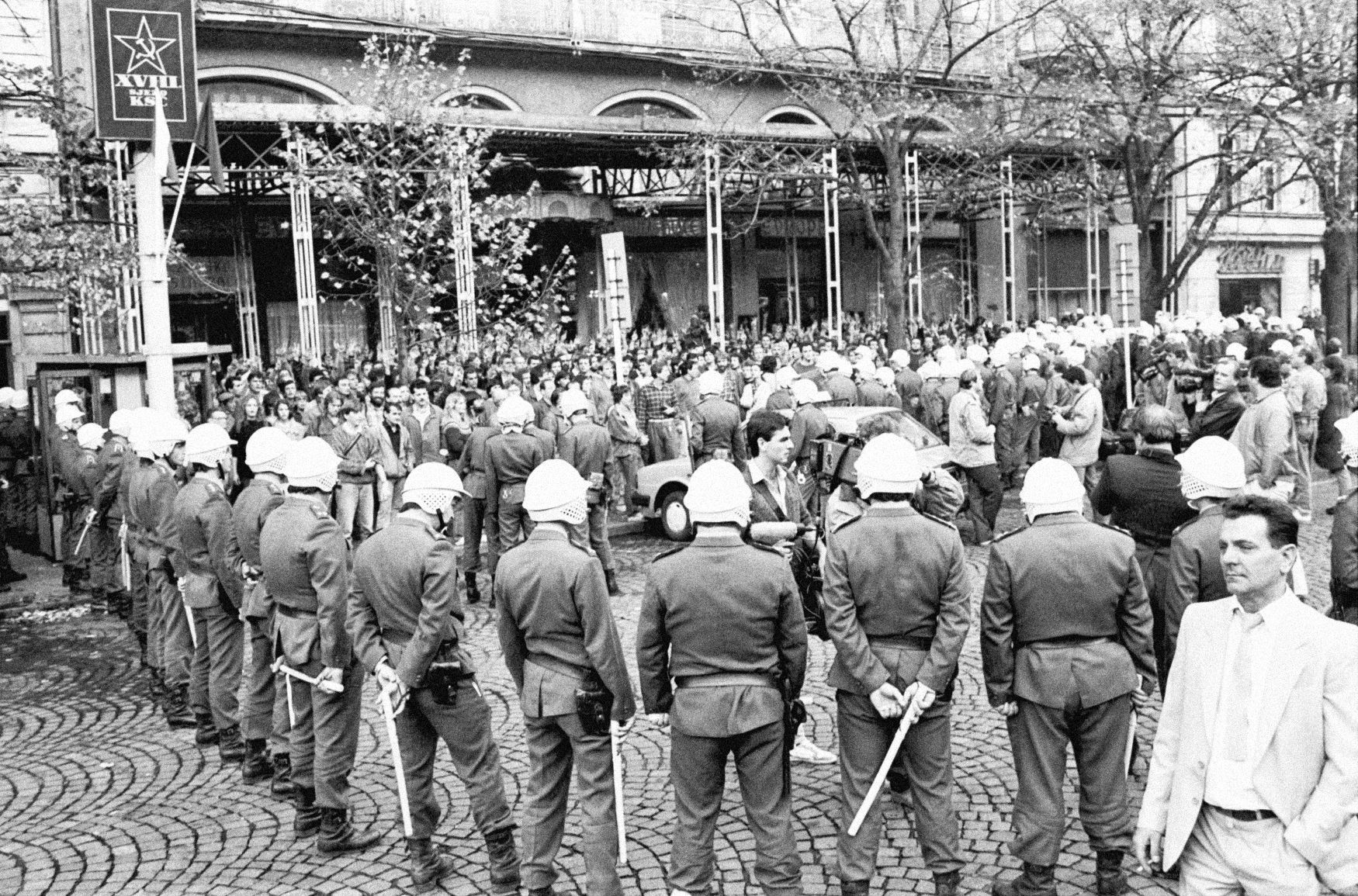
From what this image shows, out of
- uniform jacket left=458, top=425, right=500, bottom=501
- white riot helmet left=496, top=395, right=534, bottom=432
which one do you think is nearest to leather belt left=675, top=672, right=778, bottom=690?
white riot helmet left=496, top=395, right=534, bottom=432

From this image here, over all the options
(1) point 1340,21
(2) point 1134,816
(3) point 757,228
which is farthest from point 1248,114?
(2) point 1134,816

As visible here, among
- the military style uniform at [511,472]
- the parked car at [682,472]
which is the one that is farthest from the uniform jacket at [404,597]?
Answer: the parked car at [682,472]

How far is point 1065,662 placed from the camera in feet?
17.9

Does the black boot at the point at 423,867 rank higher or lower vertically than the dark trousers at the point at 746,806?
lower

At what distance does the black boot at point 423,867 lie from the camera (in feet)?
19.2

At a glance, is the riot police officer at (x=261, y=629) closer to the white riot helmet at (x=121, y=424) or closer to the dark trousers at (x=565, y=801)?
the dark trousers at (x=565, y=801)

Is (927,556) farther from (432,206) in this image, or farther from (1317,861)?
(432,206)

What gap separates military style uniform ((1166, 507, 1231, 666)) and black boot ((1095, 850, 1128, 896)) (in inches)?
42.7

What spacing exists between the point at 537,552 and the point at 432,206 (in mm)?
14508

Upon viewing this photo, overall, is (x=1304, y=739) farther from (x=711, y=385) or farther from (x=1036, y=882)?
(x=711, y=385)

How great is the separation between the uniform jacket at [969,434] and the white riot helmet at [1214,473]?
653cm

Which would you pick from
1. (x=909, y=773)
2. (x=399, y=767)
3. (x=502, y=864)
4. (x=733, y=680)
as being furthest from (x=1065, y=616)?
(x=399, y=767)

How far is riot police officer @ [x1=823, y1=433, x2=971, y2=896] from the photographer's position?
534 centimetres

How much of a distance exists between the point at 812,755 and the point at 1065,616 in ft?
7.15
